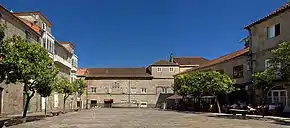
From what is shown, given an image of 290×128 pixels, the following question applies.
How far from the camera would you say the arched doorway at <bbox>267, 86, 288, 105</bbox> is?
105ft

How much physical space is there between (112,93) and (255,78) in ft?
172

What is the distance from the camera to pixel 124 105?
3086 inches

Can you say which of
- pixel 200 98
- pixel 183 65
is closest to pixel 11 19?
pixel 200 98

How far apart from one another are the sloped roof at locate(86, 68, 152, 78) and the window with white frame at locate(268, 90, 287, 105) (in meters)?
47.5

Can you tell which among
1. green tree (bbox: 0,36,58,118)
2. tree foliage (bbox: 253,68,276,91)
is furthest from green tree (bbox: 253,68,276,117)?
green tree (bbox: 0,36,58,118)

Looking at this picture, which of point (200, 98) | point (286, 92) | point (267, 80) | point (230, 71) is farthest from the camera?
point (200, 98)

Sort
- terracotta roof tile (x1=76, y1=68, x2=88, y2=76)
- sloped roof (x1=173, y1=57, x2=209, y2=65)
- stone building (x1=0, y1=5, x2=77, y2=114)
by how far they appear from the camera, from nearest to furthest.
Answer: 1. stone building (x1=0, y1=5, x2=77, y2=114)
2. terracotta roof tile (x1=76, y1=68, x2=88, y2=76)
3. sloped roof (x1=173, y1=57, x2=209, y2=65)

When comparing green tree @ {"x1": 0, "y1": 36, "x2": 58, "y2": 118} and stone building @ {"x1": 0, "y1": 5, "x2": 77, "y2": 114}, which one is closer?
green tree @ {"x1": 0, "y1": 36, "x2": 58, "y2": 118}

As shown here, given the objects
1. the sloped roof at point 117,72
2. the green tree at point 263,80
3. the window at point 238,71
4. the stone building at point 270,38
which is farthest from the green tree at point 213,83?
the sloped roof at point 117,72

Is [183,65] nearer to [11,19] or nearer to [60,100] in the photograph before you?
[60,100]

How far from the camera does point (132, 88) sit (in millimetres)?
79562

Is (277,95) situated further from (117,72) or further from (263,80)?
(117,72)

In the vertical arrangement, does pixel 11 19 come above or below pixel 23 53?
above

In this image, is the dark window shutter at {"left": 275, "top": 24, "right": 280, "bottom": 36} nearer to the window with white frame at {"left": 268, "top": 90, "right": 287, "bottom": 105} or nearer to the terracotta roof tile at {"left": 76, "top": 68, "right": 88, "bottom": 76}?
the window with white frame at {"left": 268, "top": 90, "right": 287, "bottom": 105}
